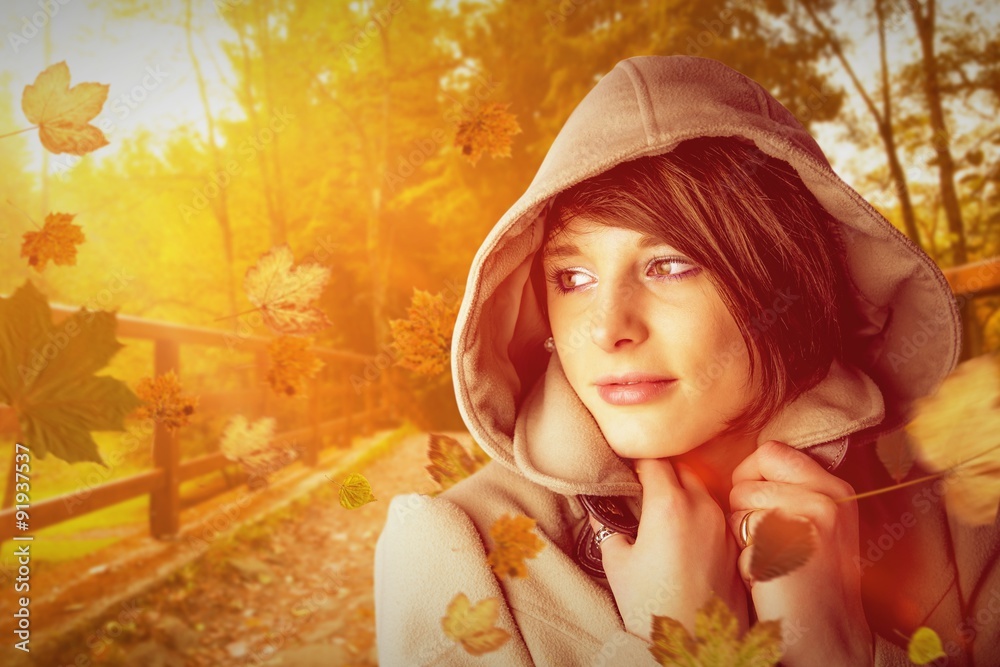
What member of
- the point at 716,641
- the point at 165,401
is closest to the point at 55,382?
the point at 165,401

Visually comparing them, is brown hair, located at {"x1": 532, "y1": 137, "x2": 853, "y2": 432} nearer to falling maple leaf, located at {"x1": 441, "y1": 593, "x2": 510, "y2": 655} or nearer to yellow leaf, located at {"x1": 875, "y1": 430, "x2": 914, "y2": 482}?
yellow leaf, located at {"x1": 875, "y1": 430, "x2": 914, "y2": 482}

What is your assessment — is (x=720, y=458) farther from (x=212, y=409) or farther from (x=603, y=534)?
(x=212, y=409)

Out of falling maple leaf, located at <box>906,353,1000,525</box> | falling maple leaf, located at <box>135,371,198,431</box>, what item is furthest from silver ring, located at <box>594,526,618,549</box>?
falling maple leaf, located at <box>135,371,198,431</box>

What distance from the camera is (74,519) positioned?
159cm

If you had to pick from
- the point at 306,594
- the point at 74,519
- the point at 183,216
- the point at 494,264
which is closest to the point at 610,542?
the point at 494,264

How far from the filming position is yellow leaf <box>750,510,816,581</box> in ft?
2.36

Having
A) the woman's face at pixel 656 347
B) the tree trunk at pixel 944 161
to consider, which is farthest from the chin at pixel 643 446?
the tree trunk at pixel 944 161

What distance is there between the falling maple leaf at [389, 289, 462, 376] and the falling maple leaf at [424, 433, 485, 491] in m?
0.15

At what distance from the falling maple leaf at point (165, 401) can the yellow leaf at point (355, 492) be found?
51 cm

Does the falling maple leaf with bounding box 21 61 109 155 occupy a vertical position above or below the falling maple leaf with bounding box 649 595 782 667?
above

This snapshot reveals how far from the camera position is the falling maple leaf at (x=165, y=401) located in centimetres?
118

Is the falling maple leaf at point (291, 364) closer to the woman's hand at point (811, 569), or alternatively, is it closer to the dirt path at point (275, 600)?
the dirt path at point (275, 600)

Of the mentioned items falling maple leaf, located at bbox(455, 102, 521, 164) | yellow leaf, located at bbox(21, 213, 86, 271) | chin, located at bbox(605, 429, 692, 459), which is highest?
falling maple leaf, located at bbox(455, 102, 521, 164)

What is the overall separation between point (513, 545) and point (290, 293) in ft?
2.26
